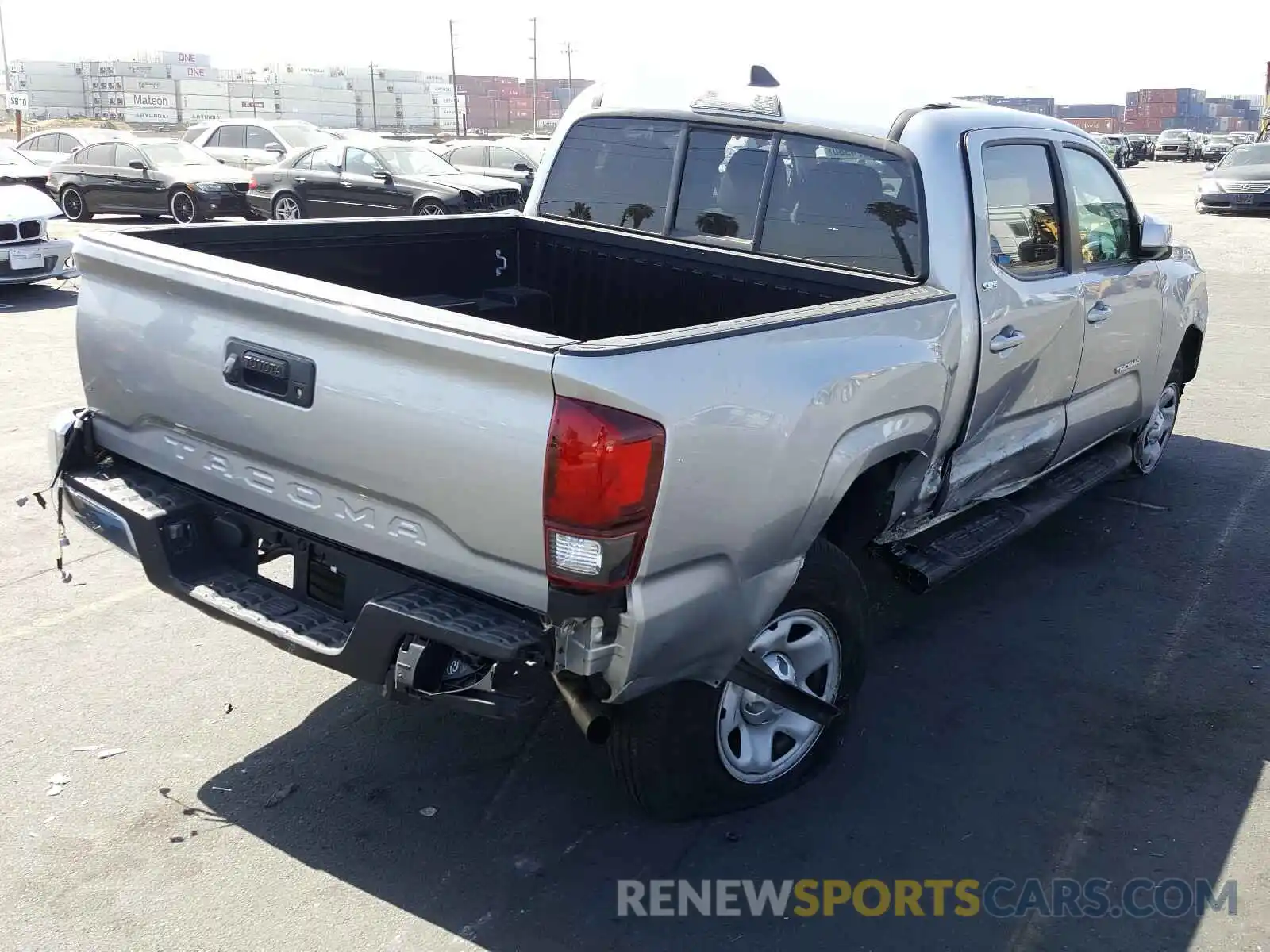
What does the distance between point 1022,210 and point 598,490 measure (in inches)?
107

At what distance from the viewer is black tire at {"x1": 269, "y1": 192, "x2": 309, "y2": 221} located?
1819 centimetres

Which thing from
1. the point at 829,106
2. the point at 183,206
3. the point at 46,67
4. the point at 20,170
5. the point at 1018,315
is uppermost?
the point at 829,106

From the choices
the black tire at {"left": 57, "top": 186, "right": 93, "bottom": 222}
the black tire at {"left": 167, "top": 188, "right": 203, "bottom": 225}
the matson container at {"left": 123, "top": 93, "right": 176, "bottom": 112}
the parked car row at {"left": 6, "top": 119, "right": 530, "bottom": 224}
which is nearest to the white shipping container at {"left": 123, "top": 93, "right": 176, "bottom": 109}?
the matson container at {"left": 123, "top": 93, "right": 176, "bottom": 112}

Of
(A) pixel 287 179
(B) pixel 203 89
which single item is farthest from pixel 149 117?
(A) pixel 287 179

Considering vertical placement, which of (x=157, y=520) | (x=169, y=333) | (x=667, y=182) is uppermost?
(x=667, y=182)

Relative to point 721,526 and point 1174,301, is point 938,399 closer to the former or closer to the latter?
point 721,526

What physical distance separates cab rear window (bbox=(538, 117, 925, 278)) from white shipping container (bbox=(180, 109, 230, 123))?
90.0m

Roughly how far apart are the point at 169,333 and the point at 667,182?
7.32 ft

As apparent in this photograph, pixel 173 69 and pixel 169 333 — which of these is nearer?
pixel 169 333

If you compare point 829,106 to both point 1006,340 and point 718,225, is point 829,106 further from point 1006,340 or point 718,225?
point 1006,340

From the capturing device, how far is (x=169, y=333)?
11.4 feet

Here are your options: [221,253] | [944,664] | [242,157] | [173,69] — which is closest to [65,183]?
[242,157]

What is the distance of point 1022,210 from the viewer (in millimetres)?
4641

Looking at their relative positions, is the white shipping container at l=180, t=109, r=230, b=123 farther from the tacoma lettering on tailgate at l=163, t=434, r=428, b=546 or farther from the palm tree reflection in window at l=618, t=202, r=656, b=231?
the tacoma lettering on tailgate at l=163, t=434, r=428, b=546
